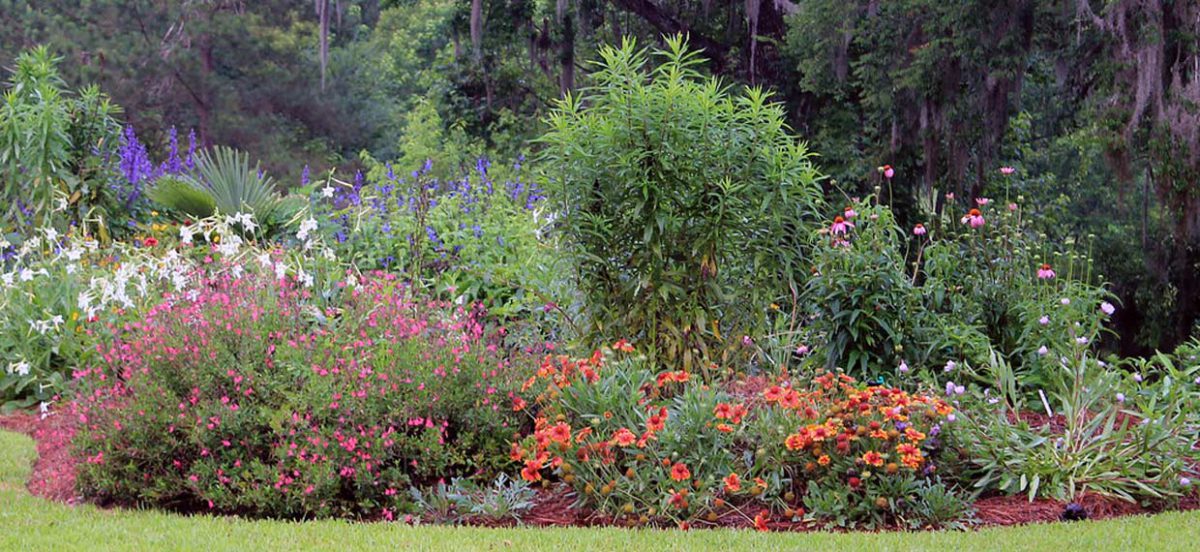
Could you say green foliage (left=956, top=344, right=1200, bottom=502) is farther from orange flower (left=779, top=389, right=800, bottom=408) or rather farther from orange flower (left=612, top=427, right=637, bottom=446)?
orange flower (left=612, top=427, right=637, bottom=446)

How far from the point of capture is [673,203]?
230 inches

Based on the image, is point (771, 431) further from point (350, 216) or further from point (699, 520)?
point (350, 216)

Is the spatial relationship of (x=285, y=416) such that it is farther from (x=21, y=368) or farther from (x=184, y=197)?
(x=184, y=197)

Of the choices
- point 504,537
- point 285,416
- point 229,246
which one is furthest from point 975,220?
point 229,246

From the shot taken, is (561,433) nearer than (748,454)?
Yes

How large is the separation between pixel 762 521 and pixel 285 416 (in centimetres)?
198

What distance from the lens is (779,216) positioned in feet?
19.2

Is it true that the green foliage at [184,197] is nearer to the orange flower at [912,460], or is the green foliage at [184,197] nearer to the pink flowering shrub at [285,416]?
the pink flowering shrub at [285,416]

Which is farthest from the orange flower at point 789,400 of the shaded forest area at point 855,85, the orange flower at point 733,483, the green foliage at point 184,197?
the green foliage at point 184,197

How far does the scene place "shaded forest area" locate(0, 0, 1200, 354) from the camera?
35.3 feet

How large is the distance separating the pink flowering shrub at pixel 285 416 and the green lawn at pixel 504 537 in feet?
0.80

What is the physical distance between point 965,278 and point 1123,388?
1298 millimetres

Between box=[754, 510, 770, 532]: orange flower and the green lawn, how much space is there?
14 cm

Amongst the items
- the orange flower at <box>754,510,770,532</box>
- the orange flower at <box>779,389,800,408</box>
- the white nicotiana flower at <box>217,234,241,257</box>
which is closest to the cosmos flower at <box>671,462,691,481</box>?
the orange flower at <box>754,510,770,532</box>
